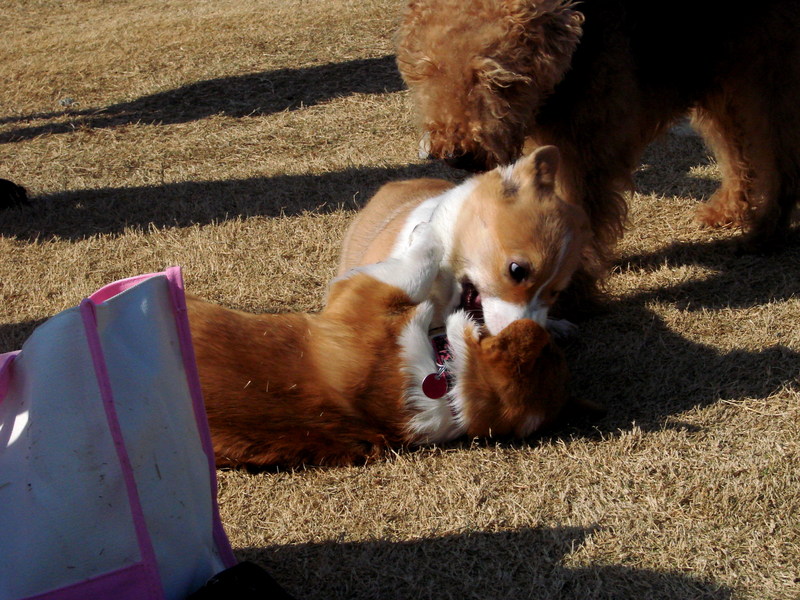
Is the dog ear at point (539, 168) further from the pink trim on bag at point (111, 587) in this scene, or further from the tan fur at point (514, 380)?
the pink trim on bag at point (111, 587)

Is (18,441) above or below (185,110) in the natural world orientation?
above

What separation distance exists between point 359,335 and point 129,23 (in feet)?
26.5

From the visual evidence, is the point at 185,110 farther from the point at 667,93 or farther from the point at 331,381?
the point at 331,381

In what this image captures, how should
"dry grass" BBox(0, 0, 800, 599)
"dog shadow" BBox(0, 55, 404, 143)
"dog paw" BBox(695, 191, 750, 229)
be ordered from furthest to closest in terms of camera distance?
1. "dog shadow" BBox(0, 55, 404, 143)
2. "dog paw" BBox(695, 191, 750, 229)
3. "dry grass" BBox(0, 0, 800, 599)

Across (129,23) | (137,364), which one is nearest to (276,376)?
(137,364)

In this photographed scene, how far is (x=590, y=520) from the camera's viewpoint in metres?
2.13

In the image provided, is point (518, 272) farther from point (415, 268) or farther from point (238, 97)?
point (238, 97)

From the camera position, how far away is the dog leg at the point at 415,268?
251 centimetres

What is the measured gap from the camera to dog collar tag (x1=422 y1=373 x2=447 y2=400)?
2.29 m

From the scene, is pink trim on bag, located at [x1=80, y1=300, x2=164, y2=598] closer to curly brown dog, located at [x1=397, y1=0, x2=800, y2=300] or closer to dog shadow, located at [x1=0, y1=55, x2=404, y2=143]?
curly brown dog, located at [x1=397, y1=0, x2=800, y2=300]

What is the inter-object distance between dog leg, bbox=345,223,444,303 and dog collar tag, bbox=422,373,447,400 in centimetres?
30

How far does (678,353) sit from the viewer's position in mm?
2865

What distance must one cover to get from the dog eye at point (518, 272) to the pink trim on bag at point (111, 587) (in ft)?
4.67

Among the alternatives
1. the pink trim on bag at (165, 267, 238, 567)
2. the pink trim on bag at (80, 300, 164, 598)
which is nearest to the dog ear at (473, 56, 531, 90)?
the pink trim on bag at (165, 267, 238, 567)
